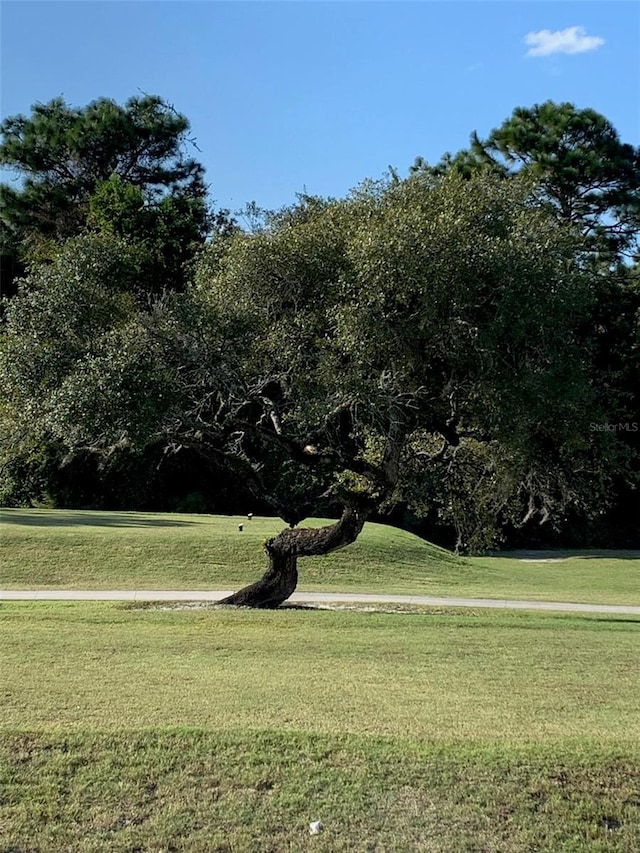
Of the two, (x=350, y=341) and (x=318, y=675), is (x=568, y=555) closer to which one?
(x=350, y=341)

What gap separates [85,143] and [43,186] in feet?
8.23

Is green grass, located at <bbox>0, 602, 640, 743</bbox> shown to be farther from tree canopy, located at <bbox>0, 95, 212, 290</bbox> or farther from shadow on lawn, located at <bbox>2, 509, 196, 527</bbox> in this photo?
tree canopy, located at <bbox>0, 95, 212, 290</bbox>

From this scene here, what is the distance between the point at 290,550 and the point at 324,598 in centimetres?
277

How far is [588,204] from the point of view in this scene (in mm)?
29375

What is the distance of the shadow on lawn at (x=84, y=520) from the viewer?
2334 cm

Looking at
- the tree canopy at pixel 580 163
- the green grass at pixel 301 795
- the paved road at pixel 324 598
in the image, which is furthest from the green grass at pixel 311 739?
the tree canopy at pixel 580 163

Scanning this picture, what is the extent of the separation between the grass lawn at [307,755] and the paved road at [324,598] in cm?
715

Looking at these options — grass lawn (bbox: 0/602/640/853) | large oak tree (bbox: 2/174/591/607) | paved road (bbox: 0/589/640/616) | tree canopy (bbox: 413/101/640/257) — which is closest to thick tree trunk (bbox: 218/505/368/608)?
large oak tree (bbox: 2/174/591/607)

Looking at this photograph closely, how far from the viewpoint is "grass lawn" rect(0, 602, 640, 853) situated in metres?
5.11

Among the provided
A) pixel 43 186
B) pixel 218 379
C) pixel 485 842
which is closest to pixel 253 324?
pixel 218 379

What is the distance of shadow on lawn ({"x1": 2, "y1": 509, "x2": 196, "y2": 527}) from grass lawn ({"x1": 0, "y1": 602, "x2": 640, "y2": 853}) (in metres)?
14.9

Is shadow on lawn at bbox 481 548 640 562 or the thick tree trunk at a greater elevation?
the thick tree trunk

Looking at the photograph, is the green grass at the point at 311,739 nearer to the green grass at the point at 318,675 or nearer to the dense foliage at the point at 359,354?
the green grass at the point at 318,675

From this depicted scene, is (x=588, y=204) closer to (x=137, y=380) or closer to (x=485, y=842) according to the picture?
(x=137, y=380)
